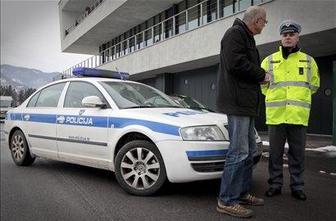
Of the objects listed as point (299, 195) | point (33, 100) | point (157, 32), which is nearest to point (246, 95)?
point (299, 195)

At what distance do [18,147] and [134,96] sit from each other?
2.65 meters

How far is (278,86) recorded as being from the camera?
511 centimetres

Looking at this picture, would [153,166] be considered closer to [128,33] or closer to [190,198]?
[190,198]

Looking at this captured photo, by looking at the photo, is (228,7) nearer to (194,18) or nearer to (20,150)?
(194,18)

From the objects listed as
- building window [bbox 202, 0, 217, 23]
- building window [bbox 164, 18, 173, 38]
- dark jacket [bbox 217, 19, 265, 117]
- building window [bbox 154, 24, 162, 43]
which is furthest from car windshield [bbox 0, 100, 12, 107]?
dark jacket [bbox 217, 19, 265, 117]

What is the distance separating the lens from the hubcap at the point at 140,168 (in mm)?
5062

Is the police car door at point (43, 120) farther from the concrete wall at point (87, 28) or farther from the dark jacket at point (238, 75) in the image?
the concrete wall at point (87, 28)

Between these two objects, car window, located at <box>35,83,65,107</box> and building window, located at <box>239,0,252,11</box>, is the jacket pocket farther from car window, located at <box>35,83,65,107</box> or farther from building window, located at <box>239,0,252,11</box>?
building window, located at <box>239,0,252,11</box>

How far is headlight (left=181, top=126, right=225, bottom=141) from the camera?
4832 mm

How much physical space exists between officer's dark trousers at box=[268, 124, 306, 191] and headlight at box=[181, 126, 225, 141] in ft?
2.34

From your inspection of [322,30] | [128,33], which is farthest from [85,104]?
[128,33]

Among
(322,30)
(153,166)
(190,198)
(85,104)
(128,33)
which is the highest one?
(128,33)

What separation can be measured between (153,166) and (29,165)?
129 inches

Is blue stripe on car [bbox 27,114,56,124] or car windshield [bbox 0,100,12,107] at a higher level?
car windshield [bbox 0,100,12,107]
